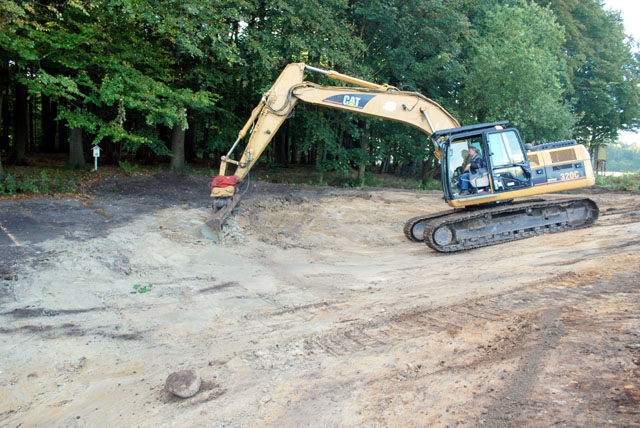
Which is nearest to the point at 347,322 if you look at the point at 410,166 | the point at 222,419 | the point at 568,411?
the point at 222,419

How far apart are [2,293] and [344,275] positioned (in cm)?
516

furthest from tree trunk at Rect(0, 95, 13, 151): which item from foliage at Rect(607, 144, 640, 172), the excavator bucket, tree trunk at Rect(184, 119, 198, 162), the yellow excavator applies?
foliage at Rect(607, 144, 640, 172)

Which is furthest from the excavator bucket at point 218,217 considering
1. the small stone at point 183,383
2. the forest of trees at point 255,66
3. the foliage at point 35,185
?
the foliage at point 35,185

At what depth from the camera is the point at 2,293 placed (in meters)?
6.11

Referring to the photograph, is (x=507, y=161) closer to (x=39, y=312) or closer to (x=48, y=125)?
(x=39, y=312)

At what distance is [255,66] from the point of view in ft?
52.6

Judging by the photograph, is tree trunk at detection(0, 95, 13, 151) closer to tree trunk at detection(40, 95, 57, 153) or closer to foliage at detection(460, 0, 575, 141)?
tree trunk at detection(40, 95, 57, 153)

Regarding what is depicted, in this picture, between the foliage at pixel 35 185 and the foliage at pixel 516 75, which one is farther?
the foliage at pixel 516 75

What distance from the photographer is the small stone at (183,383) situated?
3.90 m

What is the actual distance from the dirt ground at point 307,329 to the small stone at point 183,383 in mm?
118

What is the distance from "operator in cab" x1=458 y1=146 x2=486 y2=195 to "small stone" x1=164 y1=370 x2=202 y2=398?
23.9 feet

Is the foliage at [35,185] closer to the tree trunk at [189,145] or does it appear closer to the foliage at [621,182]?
the tree trunk at [189,145]

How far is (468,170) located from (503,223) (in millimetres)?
1422

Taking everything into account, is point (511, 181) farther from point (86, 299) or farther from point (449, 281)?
point (86, 299)
